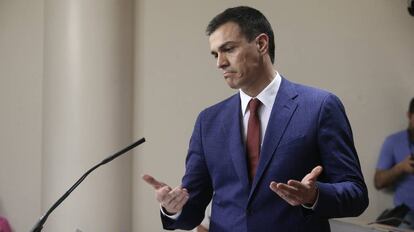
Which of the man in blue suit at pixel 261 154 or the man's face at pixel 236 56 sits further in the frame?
the man's face at pixel 236 56

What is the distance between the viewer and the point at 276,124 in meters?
1.30

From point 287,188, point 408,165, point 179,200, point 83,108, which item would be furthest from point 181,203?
point 408,165

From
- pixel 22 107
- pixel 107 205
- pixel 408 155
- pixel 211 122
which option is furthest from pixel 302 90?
pixel 22 107

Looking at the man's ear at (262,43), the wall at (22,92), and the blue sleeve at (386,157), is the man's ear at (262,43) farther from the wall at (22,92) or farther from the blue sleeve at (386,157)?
the wall at (22,92)

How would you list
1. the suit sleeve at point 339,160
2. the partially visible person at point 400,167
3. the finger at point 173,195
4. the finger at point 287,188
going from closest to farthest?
1. the finger at point 287,188
2. the suit sleeve at point 339,160
3. the finger at point 173,195
4. the partially visible person at point 400,167

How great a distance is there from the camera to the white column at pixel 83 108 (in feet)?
8.50

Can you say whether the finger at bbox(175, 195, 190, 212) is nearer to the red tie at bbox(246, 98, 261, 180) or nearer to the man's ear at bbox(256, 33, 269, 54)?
the red tie at bbox(246, 98, 261, 180)

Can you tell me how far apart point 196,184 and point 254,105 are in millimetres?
310

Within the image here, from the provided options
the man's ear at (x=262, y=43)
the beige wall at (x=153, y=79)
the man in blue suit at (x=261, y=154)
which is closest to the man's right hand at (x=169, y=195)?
the man in blue suit at (x=261, y=154)

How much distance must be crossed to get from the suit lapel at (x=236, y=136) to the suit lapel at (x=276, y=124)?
5 centimetres

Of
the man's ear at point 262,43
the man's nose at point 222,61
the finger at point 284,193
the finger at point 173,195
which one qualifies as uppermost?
the man's ear at point 262,43

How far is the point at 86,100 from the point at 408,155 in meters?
1.79

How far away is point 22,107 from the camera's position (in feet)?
9.15

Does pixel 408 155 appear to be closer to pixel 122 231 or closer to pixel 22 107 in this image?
pixel 122 231
